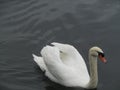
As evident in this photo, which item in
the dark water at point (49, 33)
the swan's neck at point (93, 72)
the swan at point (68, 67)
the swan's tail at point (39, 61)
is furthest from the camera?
the swan's tail at point (39, 61)

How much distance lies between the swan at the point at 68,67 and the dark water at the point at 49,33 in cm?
34

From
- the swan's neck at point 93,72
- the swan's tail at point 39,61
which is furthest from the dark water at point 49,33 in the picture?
Answer: the swan's neck at point 93,72

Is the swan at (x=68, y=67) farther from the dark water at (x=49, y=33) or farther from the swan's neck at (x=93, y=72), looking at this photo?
the dark water at (x=49, y=33)

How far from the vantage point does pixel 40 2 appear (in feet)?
46.3

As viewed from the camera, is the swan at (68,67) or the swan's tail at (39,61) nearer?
the swan at (68,67)

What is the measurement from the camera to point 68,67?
10.1 m

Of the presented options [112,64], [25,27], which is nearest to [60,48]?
[112,64]

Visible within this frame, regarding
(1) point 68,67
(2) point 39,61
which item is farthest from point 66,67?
(2) point 39,61

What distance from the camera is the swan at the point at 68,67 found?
32.6 ft

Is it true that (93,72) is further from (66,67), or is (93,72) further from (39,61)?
(39,61)

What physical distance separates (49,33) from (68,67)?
7.94ft

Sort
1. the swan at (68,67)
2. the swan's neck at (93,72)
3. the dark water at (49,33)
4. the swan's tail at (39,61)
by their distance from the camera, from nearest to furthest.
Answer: the swan's neck at (93,72) → the swan at (68,67) → the dark water at (49,33) → the swan's tail at (39,61)

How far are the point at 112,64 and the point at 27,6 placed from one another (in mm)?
4232

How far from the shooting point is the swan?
9946mm
